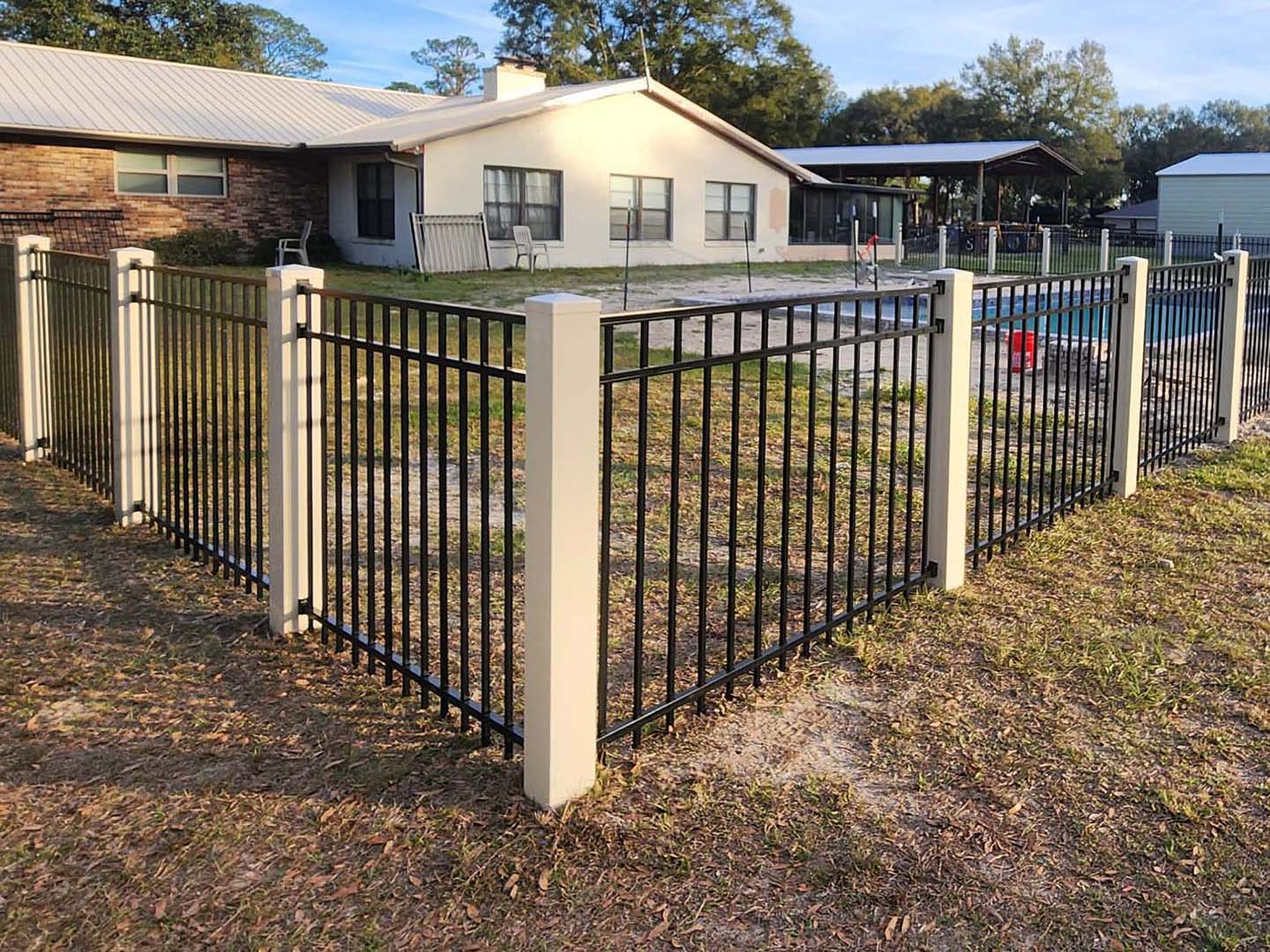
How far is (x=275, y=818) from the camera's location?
3166 millimetres

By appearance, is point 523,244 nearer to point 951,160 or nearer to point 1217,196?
point 951,160

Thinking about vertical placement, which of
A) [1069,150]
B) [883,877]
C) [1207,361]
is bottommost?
[883,877]

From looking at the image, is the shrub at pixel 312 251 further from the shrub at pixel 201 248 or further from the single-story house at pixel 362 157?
the shrub at pixel 201 248

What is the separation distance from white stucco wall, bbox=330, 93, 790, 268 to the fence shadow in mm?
19061

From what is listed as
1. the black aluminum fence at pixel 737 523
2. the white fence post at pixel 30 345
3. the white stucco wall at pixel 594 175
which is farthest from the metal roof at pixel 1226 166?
the white fence post at pixel 30 345

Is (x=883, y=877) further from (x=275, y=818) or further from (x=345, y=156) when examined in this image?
(x=345, y=156)

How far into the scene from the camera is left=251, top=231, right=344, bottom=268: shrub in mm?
24109

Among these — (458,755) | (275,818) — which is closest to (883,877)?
(458,755)

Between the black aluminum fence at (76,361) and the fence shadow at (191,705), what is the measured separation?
118 cm

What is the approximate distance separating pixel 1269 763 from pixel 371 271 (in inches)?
829

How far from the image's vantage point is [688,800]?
10.8 feet

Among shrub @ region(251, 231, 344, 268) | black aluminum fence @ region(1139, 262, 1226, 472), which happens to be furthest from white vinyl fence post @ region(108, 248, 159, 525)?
shrub @ region(251, 231, 344, 268)

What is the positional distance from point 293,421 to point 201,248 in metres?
20.4

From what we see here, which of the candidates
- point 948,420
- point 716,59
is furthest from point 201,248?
point 716,59
